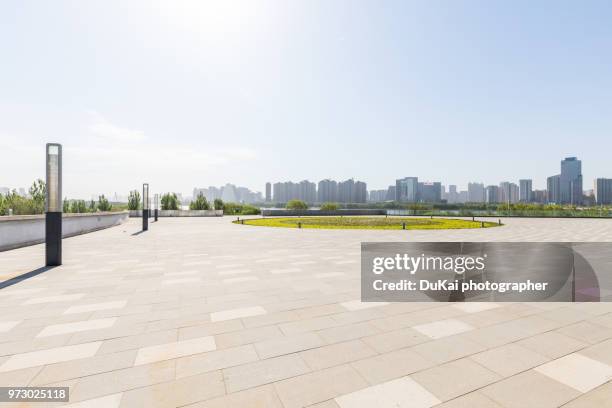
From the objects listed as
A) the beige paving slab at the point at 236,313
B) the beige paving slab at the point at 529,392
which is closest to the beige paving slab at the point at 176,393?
the beige paving slab at the point at 236,313

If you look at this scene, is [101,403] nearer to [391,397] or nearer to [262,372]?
[262,372]

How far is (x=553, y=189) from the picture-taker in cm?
18225

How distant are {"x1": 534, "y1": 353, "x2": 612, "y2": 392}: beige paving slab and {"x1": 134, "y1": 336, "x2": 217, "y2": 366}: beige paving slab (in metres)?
4.54

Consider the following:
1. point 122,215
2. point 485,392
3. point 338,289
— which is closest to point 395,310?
point 338,289

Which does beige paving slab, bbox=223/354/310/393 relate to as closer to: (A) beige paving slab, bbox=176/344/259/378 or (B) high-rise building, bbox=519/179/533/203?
(A) beige paving slab, bbox=176/344/259/378

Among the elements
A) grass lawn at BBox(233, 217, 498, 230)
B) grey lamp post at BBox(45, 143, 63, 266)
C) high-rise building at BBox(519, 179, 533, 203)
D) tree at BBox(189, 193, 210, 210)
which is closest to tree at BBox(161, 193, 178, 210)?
tree at BBox(189, 193, 210, 210)

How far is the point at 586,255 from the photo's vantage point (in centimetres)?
1258

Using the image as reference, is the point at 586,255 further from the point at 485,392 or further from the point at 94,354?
the point at 94,354

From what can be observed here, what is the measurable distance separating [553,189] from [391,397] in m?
233

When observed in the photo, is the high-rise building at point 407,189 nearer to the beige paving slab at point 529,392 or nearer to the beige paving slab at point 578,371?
the beige paving slab at point 578,371

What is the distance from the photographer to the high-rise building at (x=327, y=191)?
159 m

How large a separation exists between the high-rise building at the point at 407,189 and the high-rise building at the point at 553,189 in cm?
8256

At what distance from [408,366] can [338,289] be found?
363 centimetres

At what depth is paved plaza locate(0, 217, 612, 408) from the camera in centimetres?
338
